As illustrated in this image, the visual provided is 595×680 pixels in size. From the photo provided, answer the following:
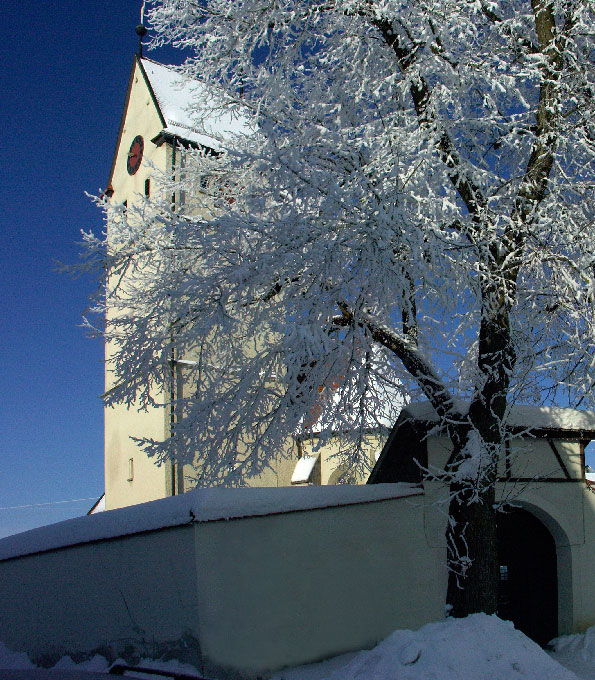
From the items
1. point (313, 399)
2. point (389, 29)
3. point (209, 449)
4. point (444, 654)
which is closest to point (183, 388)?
point (209, 449)

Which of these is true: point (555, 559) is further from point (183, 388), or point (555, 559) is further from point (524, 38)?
point (183, 388)

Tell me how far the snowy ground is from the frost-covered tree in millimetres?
1278

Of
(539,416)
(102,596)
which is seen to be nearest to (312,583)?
(102,596)

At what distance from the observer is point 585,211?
31.7ft

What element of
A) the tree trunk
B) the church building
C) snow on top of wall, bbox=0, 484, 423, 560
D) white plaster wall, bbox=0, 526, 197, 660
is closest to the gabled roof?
the church building

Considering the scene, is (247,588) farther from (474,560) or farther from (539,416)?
(539,416)

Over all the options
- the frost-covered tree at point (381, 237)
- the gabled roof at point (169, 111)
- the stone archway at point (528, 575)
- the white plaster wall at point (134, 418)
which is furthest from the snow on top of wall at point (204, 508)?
the gabled roof at point (169, 111)

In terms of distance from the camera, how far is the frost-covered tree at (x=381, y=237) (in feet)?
25.8

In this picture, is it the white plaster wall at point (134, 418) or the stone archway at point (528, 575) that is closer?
the stone archway at point (528, 575)

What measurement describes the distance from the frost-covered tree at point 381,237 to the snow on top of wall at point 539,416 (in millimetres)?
386

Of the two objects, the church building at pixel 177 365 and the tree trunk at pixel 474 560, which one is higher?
the church building at pixel 177 365

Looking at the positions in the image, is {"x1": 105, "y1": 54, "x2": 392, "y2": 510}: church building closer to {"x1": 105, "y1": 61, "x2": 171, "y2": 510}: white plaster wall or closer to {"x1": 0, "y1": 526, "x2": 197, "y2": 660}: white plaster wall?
{"x1": 105, "y1": 61, "x2": 171, "y2": 510}: white plaster wall

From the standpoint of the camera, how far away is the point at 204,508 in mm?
6730

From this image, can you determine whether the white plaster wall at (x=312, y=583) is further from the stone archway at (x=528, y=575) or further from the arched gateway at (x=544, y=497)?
the stone archway at (x=528, y=575)
